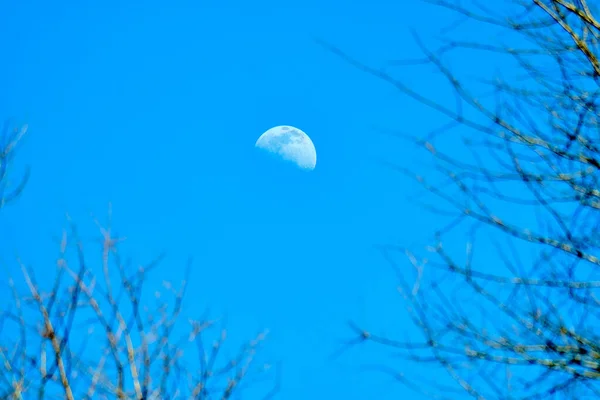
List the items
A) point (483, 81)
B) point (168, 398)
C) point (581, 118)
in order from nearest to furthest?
point (581, 118), point (483, 81), point (168, 398)

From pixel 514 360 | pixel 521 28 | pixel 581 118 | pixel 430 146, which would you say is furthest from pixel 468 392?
pixel 521 28

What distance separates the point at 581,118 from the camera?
231 cm

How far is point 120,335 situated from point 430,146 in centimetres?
173

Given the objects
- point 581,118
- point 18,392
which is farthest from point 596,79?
point 18,392

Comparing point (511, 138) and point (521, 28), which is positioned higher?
point (521, 28)

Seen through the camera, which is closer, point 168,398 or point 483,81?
point 483,81

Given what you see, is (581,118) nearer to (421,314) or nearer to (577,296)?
(577,296)

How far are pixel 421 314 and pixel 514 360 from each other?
0.37m

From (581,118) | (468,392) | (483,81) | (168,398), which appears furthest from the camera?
(168,398)

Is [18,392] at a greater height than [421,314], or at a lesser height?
lesser

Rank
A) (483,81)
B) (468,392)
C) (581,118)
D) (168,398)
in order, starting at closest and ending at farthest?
1. (581,118)
2. (468,392)
3. (483,81)
4. (168,398)

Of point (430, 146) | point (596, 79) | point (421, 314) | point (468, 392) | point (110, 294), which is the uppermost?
point (596, 79)

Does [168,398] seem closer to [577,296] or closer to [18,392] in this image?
[18,392]

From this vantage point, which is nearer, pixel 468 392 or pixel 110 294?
pixel 468 392
